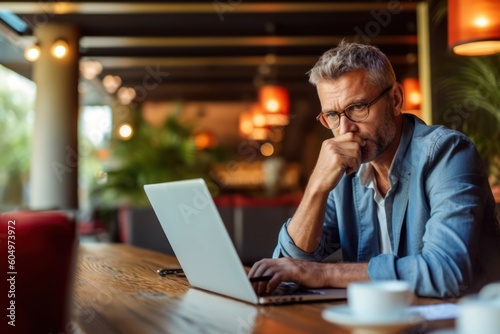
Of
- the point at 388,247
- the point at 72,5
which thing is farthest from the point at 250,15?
the point at 388,247

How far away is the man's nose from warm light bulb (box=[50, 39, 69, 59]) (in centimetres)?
745

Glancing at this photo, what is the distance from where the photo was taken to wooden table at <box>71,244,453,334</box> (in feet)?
3.64

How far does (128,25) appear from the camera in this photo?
30.2 feet

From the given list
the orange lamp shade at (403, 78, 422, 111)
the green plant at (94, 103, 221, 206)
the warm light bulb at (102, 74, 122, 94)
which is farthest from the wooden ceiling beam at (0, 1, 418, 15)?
the warm light bulb at (102, 74, 122, 94)

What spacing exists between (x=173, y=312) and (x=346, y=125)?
30.7 inches

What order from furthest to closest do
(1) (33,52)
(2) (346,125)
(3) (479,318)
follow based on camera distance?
(1) (33,52), (2) (346,125), (3) (479,318)

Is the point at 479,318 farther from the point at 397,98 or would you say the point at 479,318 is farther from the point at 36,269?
the point at 397,98

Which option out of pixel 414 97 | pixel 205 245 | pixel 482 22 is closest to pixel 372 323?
pixel 205 245

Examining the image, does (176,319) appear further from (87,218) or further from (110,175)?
(87,218)

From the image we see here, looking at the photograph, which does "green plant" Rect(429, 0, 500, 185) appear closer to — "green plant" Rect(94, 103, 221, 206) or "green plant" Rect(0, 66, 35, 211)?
"green plant" Rect(94, 103, 221, 206)

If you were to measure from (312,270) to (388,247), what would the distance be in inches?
17.3

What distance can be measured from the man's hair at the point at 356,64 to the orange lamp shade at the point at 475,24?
2.22 metres

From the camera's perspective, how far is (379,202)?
1.95 m

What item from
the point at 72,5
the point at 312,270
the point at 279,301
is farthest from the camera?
the point at 72,5
